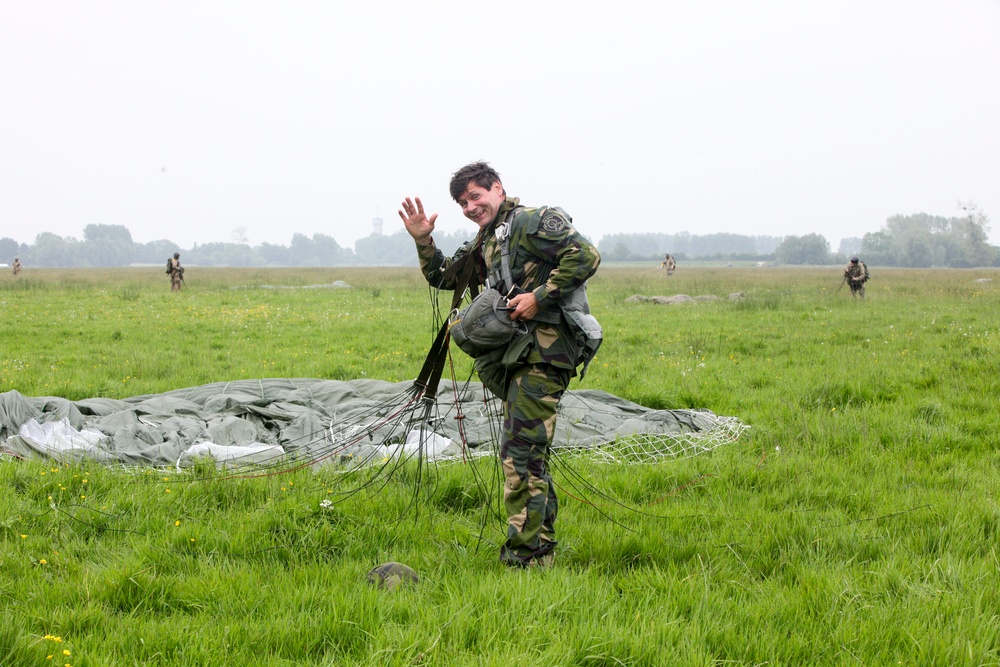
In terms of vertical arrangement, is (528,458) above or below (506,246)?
below

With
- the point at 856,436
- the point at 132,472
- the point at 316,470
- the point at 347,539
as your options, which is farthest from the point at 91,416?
the point at 856,436

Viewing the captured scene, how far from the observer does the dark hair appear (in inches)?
168

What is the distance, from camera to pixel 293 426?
702 centimetres

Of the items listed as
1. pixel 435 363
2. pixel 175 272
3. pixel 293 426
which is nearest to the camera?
pixel 435 363

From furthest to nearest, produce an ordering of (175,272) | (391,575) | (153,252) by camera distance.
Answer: (153,252) < (175,272) < (391,575)

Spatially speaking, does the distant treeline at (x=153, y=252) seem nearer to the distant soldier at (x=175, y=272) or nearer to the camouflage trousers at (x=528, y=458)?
the distant soldier at (x=175, y=272)

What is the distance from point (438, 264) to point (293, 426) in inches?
118

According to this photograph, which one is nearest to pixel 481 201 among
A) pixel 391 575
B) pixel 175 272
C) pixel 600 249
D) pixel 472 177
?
pixel 472 177

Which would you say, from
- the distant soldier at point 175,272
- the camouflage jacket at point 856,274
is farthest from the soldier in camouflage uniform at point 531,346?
the distant soldier at point 175,272

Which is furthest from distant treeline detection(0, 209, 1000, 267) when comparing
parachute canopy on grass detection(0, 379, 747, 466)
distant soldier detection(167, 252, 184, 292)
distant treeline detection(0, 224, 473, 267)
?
parachute canopy on grass detection(0, 379, 747, 466)

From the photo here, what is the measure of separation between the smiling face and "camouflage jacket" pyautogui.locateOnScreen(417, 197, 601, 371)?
0.05 m

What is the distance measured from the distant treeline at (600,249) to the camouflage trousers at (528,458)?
83.0m

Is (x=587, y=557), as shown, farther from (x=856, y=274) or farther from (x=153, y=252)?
(x=153, y=252)

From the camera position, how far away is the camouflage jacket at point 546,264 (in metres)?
4.02
